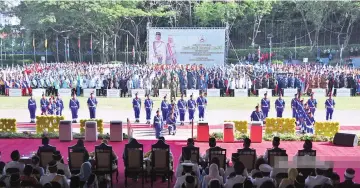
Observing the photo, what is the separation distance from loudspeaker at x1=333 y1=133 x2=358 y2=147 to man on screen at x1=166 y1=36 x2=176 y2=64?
23373mm

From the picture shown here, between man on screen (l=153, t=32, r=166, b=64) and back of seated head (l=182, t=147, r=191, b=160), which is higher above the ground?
man on screen (l=153, t=32, r=166, b=64)

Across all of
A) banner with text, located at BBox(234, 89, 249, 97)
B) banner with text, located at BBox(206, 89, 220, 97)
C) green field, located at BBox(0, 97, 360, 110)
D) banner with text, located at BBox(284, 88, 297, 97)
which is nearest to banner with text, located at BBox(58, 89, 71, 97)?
green field, located at BBox(0, 97, 360, 110)

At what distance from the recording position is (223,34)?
3728 cm

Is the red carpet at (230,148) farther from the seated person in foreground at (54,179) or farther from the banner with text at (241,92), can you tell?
the banner with text at (241,92)

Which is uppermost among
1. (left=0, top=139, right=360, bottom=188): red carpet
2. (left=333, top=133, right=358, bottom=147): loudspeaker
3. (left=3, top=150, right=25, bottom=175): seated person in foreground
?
(left=3, top=150, right=25, bottom=175): seated person in foreground

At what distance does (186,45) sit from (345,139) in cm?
2377

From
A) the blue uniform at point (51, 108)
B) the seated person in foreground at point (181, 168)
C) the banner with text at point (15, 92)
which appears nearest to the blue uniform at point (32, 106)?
the blue uniform at point (51, 108)

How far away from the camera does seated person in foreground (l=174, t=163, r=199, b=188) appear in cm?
729

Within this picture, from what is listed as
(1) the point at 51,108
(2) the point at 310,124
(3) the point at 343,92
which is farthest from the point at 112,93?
(2) the point at 310,124

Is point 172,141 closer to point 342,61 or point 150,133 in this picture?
point 150,133

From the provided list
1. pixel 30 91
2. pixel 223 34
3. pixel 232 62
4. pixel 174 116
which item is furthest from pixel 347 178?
pixel 232 62

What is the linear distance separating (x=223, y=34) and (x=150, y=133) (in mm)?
20882

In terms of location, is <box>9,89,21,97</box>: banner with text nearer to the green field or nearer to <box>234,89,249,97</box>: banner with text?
the green field

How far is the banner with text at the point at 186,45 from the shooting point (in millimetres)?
37281
